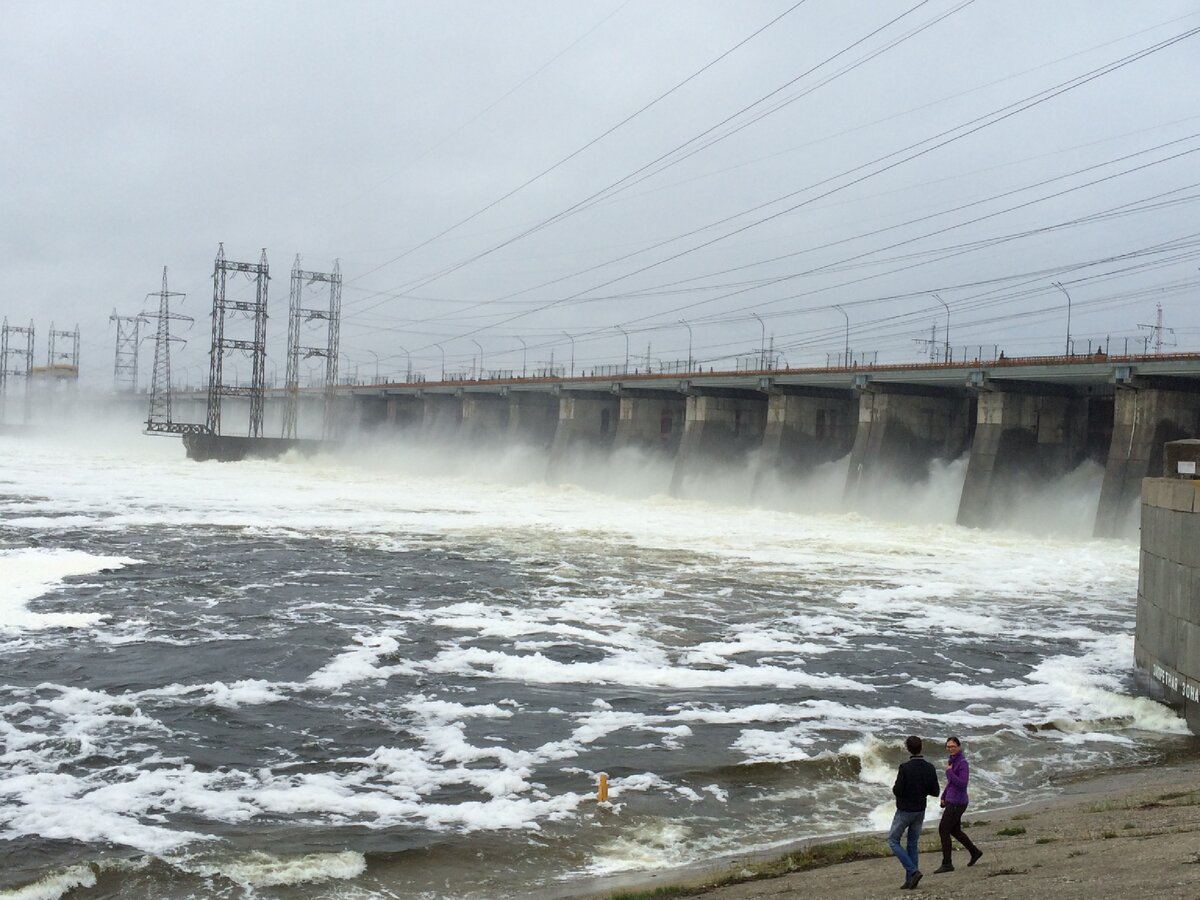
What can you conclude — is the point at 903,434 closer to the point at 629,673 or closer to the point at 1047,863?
the point at 629,673

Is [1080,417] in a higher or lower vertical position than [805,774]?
higher

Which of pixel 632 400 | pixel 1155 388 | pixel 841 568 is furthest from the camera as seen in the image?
pixel 632 400

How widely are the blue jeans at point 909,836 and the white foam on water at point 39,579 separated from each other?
59.1 feet

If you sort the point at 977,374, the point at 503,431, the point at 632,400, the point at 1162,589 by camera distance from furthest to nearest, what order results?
the point at 503,431
the point at 632,400
the point at 977,374
the point at 1162,589

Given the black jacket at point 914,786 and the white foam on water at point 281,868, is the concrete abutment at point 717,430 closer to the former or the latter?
the white foam on water at point 281,868

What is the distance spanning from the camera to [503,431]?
93188mm

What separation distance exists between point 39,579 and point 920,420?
132 feet

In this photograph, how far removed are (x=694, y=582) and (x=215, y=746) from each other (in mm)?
17766

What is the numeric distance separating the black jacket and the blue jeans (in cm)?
6

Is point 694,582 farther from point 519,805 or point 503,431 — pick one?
point 503,431

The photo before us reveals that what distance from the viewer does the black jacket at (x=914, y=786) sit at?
9555mm

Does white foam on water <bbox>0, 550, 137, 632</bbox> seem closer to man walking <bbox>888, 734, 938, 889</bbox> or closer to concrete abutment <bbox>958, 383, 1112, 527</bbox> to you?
man walking <bbox>888, 734, 938, 889</bbox>

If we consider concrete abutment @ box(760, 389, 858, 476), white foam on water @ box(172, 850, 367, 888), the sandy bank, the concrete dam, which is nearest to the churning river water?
white foam on water @ box(172, 850, 367, 888)

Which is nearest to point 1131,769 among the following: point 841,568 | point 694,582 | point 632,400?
point 694,582
